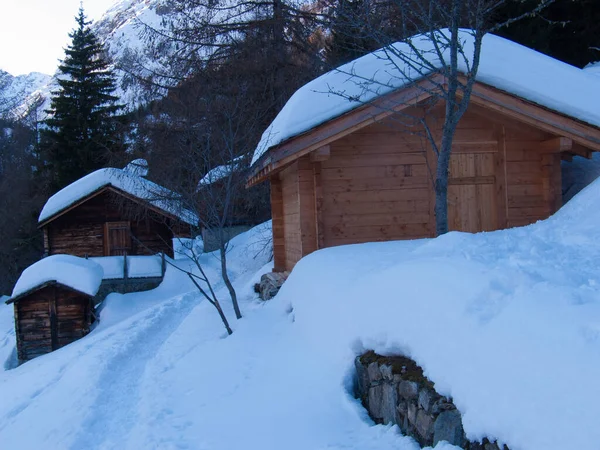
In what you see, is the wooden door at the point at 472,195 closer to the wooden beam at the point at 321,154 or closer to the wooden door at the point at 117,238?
the wooden beam at the point at 321,154

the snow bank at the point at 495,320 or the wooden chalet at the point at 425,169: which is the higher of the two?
the wooden chalet at the point at 425,169

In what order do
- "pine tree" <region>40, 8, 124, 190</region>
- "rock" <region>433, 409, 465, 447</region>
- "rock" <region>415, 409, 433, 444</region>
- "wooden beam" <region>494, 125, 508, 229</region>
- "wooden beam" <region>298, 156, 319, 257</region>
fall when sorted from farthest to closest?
"pine tree" <region>40, 8, 124, 190</region>, "wooden beam" <region>494, 125, 508, 229</region>, "wooden beam" <region>298, 156, 319, 257</region>, "rock" <region>415, 409, 433, 444</region>, "rock" <region>433, 409, 465, 447</region>

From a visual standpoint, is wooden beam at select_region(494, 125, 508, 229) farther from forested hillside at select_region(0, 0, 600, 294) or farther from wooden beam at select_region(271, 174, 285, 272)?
forested hillside at select_region(0, 0, 600, 294)

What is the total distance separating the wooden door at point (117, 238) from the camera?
2206 centimetres

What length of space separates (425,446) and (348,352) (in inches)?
67.0

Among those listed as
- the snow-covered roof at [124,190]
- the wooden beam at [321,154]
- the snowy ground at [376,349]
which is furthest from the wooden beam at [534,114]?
the snow-covered roof at [124,190]

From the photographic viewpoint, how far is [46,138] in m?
33.6

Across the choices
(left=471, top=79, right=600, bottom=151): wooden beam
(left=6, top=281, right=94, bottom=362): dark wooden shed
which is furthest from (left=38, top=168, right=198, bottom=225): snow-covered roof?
(left=471, top=79, right=600, bottom=151): wooden beam

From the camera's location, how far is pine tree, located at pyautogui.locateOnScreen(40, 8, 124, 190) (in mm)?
31969

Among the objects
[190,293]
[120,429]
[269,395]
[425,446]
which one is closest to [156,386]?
[120,429]

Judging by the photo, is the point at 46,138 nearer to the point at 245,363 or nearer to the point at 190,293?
the point at 190,293

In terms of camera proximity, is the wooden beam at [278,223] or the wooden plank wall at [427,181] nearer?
the wooden plank wall at [427,181]

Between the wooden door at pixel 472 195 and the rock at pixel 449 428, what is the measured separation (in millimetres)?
6470

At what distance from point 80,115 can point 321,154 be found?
2876cm
